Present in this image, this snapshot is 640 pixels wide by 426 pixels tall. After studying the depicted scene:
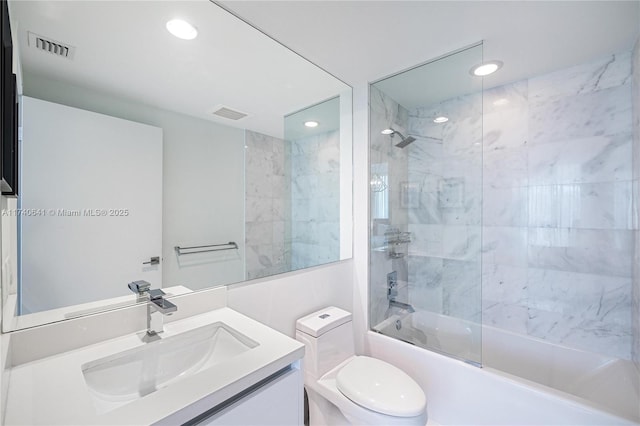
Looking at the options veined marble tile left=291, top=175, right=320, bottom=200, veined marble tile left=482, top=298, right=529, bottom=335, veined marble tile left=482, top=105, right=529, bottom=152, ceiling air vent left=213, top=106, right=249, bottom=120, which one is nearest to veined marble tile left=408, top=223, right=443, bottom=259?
veined marble tile left=482, top=298, right=529, bottom=335

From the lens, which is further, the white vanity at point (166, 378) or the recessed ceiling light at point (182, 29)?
the recessed ceiling light at point (182, 29)

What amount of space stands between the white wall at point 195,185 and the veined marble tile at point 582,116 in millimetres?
2164

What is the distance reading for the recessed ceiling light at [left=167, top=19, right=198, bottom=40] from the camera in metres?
1.30

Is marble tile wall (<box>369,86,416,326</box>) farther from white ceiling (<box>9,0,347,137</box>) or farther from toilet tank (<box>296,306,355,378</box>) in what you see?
white ceiling (<box>9,0,347,137</box>)

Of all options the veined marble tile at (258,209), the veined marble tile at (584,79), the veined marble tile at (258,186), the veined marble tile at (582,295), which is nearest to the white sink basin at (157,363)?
the veined marble tile at (258,209)

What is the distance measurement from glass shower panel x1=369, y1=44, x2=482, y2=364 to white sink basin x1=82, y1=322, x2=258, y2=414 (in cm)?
132

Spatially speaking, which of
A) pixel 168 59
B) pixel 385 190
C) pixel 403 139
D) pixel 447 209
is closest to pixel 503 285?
pixel 447 209

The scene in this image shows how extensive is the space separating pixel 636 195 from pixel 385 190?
1.50m

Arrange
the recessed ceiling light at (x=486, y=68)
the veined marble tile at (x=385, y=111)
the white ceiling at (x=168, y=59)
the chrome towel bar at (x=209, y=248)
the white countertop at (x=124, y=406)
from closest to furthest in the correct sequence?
1. the white countertop at (x=124, y=406)
2. the white ceiling at (x=168, y=59)
3. the chrome towel bar at (x=209, y=248)
4. the recessed ceiling light at (x=486, y=68)
5. the veined marble tile at (x=385, y=111)

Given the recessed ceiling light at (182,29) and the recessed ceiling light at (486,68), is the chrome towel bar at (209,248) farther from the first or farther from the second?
the recessed ceiling light at (486,68)

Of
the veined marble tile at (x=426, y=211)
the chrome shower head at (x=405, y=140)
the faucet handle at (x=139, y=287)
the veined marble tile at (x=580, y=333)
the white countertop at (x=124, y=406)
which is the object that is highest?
the chrome shower head at (x=405, y=140)

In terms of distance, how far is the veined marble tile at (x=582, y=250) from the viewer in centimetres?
170

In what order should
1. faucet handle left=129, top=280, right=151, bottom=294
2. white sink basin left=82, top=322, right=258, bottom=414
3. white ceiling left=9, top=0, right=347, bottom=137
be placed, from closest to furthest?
white sink basin left=82, top=322, right=258, bottom=414, white ceiling left=9, top=0, right=347, bottom=137, faucet handle left=129, top=280, right=151, bottom=294

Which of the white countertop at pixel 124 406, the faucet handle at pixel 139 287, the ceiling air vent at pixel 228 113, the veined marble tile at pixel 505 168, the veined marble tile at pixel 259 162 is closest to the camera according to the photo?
the white countertop at pixel 124 406
